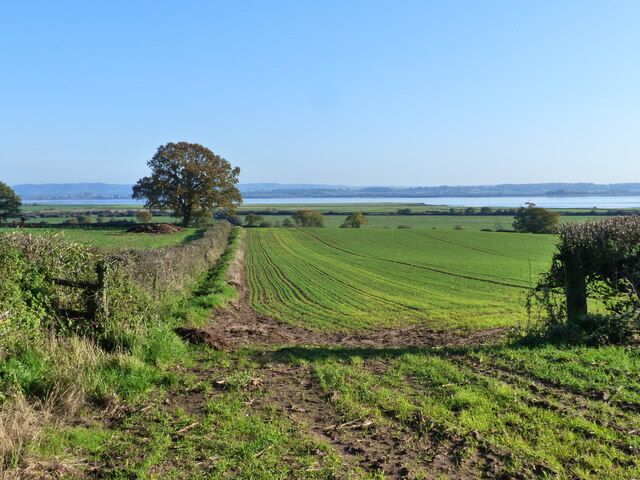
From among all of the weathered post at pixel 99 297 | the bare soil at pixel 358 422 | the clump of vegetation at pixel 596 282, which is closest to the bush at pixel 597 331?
the clump of vegetation at pixel 596 282

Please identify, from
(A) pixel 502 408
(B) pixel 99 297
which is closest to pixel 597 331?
(A) pixel 502 408

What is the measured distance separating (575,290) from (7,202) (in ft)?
271

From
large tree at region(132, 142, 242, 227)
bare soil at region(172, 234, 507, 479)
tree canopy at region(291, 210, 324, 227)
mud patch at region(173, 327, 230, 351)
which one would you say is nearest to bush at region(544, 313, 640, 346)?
bare soil at region(172, 234, 507, 479)

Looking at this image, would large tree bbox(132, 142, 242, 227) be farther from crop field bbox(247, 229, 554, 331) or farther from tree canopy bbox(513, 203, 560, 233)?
tree canopy bbox(513, 203, 560, 233)

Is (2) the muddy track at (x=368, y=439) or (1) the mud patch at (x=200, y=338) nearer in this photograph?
(2) the muddy track at (x=368, y=439)

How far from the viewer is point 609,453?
4559 millimetres

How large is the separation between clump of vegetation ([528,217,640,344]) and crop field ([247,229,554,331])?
11.7ft

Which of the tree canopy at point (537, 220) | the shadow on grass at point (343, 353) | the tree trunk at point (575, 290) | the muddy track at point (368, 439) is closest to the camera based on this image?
the muddy track at point (368, 439)

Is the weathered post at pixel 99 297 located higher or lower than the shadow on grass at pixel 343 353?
higher

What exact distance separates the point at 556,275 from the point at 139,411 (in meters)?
9.53

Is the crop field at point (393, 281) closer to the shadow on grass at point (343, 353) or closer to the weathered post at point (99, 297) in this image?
the shadow on grass at point (343, 353)

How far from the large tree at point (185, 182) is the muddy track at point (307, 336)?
51.3 m

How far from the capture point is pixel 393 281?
26344mm

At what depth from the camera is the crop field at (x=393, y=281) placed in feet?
52.5
